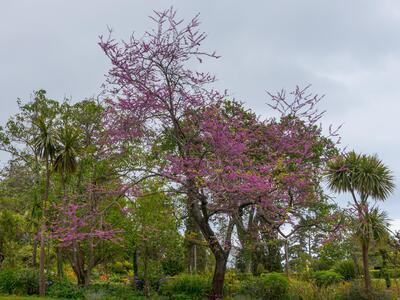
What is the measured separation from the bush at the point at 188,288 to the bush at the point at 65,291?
3.33 meters

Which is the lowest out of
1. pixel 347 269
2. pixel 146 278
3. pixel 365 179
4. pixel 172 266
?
pixel 146 278

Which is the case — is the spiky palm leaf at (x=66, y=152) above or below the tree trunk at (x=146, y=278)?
above

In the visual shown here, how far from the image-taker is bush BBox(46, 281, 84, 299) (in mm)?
17159

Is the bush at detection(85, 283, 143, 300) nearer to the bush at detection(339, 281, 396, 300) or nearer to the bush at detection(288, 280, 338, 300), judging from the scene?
the bush at detection(288, 280, 338, 300)

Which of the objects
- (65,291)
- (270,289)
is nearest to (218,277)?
(270,289)

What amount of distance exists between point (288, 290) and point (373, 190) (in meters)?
7.22

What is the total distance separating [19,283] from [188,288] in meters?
7.00

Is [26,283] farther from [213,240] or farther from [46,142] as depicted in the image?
[213,240]

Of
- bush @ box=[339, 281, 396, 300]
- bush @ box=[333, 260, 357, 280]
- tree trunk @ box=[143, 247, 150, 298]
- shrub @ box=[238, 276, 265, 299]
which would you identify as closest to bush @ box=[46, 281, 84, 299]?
tree trunk @ box=[143, 247, 150, 298]

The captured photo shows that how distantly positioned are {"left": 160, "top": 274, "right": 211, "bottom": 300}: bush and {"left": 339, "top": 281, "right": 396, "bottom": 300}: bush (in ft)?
16.4

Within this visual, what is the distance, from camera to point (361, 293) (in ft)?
49.3

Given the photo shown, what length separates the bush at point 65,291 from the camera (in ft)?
56.3

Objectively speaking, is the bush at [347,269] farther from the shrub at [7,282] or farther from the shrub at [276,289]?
the shrub at [7,282]

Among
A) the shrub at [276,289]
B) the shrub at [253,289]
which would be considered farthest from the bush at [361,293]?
the shrub at [253,289]
